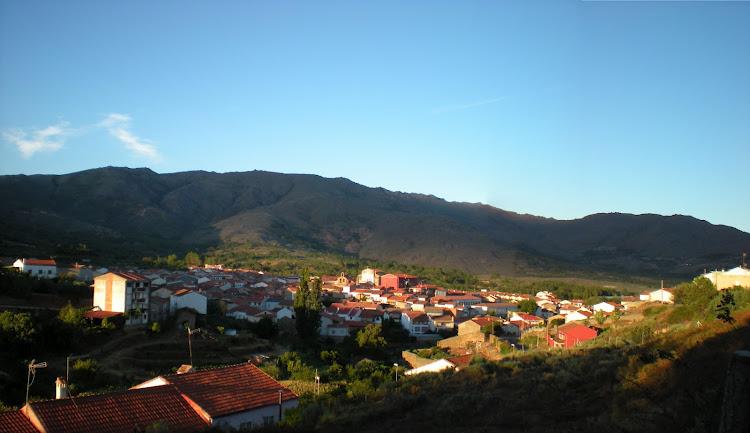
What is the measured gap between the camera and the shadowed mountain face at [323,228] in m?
105

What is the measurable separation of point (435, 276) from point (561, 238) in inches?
3121

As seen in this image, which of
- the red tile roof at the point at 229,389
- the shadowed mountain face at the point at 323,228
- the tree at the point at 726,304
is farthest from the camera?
the shadowed mountain face at the point at 323,228

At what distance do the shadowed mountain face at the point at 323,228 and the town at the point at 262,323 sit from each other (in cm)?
2940

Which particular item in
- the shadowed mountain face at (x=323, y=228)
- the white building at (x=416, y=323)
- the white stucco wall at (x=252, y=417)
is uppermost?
the shadowed mountain face at (x=323, y=228)

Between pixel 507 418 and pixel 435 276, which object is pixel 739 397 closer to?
pixel 507 418

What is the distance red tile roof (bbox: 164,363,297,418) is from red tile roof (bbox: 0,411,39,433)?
349 cm

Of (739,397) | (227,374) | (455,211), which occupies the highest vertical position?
(455,211)

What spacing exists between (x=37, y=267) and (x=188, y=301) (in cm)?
1294

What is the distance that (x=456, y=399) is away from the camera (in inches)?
501

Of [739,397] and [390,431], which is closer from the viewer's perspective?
[739,397]

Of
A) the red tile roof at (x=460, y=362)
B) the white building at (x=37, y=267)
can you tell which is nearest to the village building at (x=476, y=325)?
the red tile roof at (x=460, y=362)

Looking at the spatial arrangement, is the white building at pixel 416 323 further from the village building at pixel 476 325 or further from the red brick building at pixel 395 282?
the red brick building at pixel 395 282

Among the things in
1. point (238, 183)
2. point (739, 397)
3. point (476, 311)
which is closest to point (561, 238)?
point (238, 183)

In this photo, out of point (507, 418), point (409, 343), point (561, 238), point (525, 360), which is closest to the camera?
point (507, 418)
